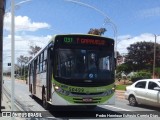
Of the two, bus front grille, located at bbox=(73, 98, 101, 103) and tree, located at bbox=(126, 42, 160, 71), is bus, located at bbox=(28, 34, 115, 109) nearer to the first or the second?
bus front grille, located at bbox=(73, 98, 101, 103)

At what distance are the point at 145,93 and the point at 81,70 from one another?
5.15m

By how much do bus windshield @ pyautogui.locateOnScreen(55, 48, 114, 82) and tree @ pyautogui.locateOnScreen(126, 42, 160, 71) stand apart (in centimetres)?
6961

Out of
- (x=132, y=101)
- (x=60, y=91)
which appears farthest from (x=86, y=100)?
(x=132, y=101)

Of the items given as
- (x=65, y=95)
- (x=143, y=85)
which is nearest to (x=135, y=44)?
(x=143, y=85)

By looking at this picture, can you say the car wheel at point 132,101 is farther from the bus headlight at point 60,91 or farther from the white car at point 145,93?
the bus headlight at point 60,91

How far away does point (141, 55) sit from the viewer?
8700 centimetres

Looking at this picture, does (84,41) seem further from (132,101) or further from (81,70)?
(132,101)

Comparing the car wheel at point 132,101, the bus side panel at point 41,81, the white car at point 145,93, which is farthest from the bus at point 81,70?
the car wheel at point 132,101

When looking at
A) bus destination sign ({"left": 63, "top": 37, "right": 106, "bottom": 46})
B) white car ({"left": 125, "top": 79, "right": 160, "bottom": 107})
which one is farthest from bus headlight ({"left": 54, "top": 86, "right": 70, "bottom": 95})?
white car ({"left": 125, "top": 79, "right": 160, "bottom": 107})

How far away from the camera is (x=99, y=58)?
622 inches

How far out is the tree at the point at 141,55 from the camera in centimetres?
8575

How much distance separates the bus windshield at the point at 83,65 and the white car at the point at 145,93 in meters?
3.40

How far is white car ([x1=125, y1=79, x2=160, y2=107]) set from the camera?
60.1 ft

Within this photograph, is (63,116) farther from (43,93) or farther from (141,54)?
(141,54)
